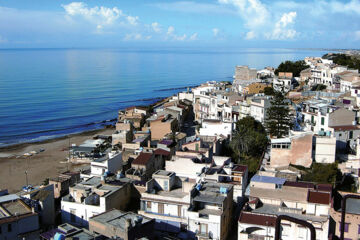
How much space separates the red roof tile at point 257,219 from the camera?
55.6 feet

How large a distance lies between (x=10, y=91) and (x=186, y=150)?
74279 millimetres

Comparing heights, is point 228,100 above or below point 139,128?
above

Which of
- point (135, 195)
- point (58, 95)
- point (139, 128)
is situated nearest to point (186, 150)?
point (135, 195)

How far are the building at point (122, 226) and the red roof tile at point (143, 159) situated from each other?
7829 millimetres

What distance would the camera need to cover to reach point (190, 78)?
124 meters

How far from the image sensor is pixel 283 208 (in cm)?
1889

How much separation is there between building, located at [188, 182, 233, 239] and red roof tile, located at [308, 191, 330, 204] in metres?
4.00

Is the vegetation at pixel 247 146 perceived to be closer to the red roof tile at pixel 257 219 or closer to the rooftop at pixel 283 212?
the rooftop at pixel 283 212

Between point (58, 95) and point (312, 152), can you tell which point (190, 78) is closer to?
point (58, 95)

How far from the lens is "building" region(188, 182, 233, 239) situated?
1789 cm

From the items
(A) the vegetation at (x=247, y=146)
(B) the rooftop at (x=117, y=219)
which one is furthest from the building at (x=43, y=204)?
(A) the vegetation at (x=247, y=146)

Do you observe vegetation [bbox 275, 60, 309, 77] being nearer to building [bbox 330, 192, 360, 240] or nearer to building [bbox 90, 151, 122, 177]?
building [bbox 90, 151, 122, 177]

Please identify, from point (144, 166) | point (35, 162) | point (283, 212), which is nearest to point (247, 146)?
point (144, 166)

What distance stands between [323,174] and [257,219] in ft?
29.5
